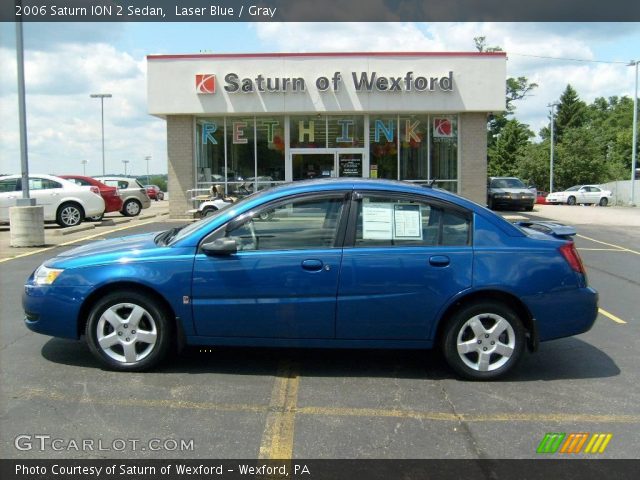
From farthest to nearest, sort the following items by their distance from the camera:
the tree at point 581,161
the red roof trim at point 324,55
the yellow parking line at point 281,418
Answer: the tree at point 581,161
the red roof trim at point 324,55
the yellow parking line at point 281,418

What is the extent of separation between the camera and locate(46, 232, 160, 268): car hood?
4.69 m

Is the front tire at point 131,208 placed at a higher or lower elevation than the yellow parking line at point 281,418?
higher

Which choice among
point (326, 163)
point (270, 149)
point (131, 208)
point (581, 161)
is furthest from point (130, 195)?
point (581, 161)

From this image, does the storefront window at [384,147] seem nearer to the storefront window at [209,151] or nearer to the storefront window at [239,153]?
the storefront window at [239,153]

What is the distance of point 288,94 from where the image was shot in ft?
62.8

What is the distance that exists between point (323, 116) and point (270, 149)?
2.09m

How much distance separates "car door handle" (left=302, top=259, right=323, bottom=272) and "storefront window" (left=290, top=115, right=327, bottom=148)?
15.7 m

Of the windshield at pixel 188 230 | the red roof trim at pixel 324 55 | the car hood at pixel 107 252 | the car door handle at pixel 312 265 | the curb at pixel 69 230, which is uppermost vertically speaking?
the red roof trim at pixel 324 55

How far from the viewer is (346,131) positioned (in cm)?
1988

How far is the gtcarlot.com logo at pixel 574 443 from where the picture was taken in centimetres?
359

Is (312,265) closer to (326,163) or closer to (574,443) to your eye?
(574,443)

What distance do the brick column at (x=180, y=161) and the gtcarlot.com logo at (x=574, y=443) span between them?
17.5 metres
